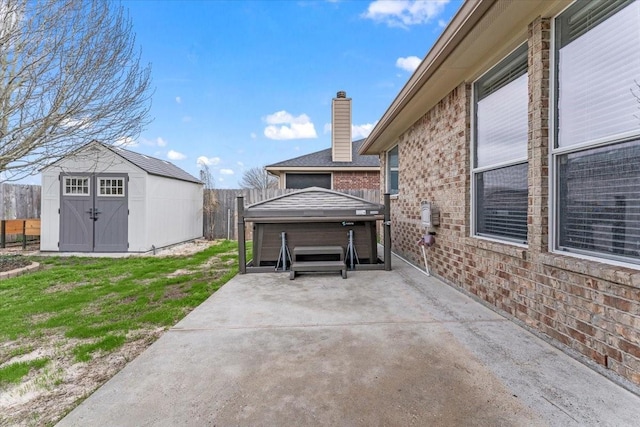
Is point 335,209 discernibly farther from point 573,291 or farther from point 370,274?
point 573,291

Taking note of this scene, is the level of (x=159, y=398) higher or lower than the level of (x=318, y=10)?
lower

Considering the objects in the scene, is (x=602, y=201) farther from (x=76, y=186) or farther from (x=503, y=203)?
(x=76, y=186)

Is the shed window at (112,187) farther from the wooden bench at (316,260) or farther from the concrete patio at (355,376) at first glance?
the concrete patio at (355,376)

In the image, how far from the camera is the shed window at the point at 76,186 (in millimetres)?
8680

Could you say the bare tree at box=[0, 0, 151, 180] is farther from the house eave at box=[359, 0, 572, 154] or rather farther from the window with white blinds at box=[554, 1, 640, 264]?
the window with white blinds at box=[554, 1, 640, 264]

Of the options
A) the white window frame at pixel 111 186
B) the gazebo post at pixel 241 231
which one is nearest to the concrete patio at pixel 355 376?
the gazebo post at pixel 241 231

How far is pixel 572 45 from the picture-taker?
2580 mm

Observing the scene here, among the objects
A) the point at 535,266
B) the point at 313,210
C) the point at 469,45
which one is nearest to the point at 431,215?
the point at 313,210

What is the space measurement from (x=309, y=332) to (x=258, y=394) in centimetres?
102

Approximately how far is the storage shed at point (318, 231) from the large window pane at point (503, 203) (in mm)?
1834

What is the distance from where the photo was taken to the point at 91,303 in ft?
13.7

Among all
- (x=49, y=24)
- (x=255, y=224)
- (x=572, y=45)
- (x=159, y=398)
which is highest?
(x=49, y=24)

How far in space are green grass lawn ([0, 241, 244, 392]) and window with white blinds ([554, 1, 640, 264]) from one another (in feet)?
12.6

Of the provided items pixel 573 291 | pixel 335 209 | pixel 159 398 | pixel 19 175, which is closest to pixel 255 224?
pixel 335 209
